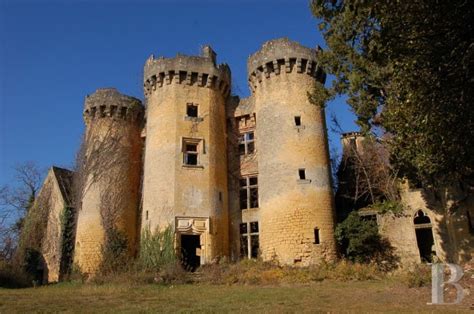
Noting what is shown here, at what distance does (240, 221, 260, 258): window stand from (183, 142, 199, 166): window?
13.5 ft

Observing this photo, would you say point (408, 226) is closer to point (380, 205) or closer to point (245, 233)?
point (380, 205)

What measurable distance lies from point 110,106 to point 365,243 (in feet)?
51.5

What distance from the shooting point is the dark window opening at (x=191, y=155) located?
21.0 metres

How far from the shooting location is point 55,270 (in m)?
23.8

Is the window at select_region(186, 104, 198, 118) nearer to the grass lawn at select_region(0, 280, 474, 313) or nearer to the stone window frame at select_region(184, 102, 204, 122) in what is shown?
the stone window frame at select_region(184, 102, 204, 122)

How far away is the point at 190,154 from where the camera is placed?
848 inches

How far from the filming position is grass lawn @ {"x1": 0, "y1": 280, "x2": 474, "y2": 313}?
9188mm

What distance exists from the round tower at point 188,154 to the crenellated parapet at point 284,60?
2615mm

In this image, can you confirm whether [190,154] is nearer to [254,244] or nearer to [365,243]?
[254,244]

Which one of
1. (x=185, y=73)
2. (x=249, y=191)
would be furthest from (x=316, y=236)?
(x=185, y=73)

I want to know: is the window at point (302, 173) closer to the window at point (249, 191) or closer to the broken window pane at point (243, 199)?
the window at point (249, 191)

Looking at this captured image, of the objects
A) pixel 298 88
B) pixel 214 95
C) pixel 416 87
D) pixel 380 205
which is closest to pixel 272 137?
pixel 298 88

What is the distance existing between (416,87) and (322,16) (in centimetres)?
601

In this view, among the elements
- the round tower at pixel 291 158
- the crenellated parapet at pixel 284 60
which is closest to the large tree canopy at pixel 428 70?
the round tower at pixel 291 158
